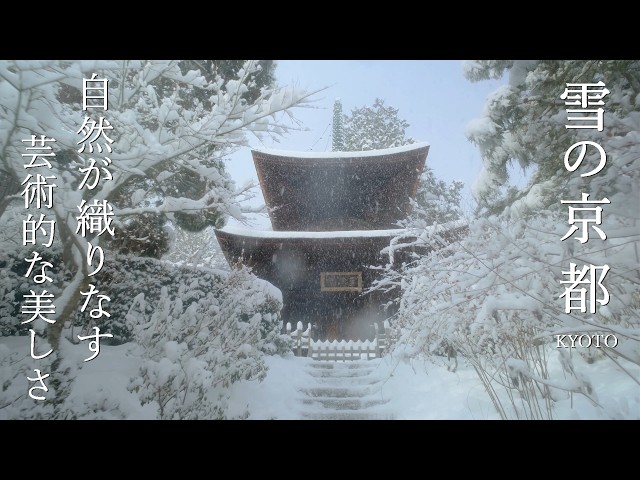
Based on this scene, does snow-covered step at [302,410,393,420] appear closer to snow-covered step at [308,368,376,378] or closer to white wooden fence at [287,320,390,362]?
snow-covered step at [308,368,376,378]

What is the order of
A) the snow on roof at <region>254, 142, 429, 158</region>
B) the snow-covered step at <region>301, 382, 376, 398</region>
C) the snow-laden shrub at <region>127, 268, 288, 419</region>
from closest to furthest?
the snow-laden shrub at <region>127, 268, 288, 419</region> < the snow-covered step at <region>301, 382, 376, 398</region> < the snow on roof at <region>254, 142, 429, 158</region>

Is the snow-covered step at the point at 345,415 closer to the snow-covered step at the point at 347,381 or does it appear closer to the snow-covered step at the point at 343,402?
the snow-covered step at the point at 343,402

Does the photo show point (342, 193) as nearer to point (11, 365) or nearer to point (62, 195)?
point (62, 195)

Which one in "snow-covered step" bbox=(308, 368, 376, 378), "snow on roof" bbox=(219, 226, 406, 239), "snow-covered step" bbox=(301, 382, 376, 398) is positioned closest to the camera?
"snow-covered step" bbox=(301, 382, 376, 398)

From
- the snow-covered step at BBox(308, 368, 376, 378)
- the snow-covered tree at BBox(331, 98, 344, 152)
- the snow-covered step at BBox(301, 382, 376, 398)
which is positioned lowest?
the snow-covered step at BBox(308, 368, 376, 378)

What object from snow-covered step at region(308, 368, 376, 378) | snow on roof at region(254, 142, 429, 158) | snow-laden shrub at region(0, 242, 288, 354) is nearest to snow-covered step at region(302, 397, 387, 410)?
Answer: snow-laden shrub at region(0, 242, 288, 354)

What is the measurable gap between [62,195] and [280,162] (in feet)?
21.5

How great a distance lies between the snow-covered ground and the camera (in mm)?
3131

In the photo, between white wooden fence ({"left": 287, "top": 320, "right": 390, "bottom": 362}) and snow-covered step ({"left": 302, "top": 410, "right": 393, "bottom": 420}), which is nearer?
snow-covered step ({"left": 302, "top": 410, "right": 393, "bottom": 420})

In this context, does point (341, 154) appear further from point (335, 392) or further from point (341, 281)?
point (335, 392)

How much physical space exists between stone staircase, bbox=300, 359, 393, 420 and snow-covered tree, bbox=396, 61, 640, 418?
1.25 meters

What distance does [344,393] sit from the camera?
541 cm

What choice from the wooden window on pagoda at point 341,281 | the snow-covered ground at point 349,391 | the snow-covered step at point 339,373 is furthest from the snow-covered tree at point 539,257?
the wooden window on pagoda at point 341,281
